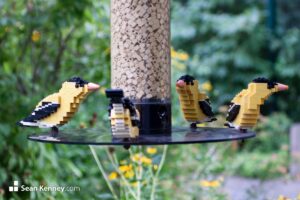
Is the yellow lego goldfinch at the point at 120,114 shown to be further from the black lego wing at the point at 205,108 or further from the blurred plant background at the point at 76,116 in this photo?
A: the blurred plant background at the point at 76,116

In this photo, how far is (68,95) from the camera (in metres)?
2.56

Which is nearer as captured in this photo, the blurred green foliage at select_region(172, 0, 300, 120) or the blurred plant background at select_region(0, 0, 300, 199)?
the blurred plant background at select_region(0, 0, 300, 199)

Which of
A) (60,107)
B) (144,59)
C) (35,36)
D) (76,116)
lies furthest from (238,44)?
(60,107)

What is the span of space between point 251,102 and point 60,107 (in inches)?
28.9

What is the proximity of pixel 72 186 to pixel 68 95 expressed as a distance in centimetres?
214

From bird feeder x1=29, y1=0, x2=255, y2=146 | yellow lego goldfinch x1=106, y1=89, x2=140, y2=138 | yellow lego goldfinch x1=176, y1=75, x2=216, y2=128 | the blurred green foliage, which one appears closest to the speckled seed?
bird feeder x1=29, y1=0, x2=255, y2=146

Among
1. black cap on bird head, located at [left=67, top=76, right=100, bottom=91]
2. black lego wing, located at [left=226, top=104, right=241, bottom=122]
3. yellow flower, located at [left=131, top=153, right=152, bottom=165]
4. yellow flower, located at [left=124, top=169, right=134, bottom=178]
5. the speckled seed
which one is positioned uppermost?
the speckled seed

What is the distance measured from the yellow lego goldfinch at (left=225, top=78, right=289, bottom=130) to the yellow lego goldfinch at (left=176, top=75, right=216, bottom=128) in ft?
0.71

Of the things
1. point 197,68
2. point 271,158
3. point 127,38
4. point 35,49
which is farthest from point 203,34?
point 127,38

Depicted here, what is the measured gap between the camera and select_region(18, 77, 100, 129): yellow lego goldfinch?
100.0 inches

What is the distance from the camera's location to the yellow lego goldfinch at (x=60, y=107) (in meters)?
2.54

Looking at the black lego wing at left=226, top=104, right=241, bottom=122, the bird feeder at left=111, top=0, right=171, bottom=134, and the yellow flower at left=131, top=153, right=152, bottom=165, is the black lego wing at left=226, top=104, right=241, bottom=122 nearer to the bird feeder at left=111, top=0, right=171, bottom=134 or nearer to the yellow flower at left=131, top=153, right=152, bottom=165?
the bird feeder at left=111, top=0, right=171, bottom=134

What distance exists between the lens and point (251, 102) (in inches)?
102

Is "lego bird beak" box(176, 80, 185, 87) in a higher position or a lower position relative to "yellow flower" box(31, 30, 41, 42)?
lower
